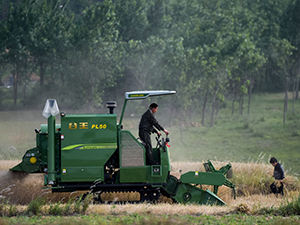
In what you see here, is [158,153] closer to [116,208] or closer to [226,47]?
[116,208]

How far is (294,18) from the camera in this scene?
55.3 metres

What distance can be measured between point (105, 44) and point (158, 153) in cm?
2889

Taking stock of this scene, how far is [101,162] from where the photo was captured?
9.95m

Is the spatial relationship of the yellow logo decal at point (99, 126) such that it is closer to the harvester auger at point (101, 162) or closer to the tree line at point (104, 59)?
the harvester auger at point (101, 162)

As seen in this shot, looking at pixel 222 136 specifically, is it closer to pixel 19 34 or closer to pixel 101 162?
pixel 19 34

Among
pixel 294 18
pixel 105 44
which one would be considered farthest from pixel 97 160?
pixel 294 18

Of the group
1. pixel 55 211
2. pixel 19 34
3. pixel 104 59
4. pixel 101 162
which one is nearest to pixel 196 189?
pixel 101 162

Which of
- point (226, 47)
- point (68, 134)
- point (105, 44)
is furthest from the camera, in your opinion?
point (226, 47)

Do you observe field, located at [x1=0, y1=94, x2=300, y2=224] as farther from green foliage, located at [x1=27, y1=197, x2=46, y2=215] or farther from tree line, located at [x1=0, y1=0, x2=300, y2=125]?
tree line, located at [x1=0, y1=0, x2=300, y2=125]

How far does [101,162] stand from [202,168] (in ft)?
19.0

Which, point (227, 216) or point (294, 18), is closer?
point (227, 216)

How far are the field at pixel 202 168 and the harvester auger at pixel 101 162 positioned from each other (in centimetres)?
56

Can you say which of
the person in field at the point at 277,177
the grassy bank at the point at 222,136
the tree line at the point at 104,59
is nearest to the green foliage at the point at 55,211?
the person in field at the point at 277,177

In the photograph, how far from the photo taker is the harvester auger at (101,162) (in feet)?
32.4
